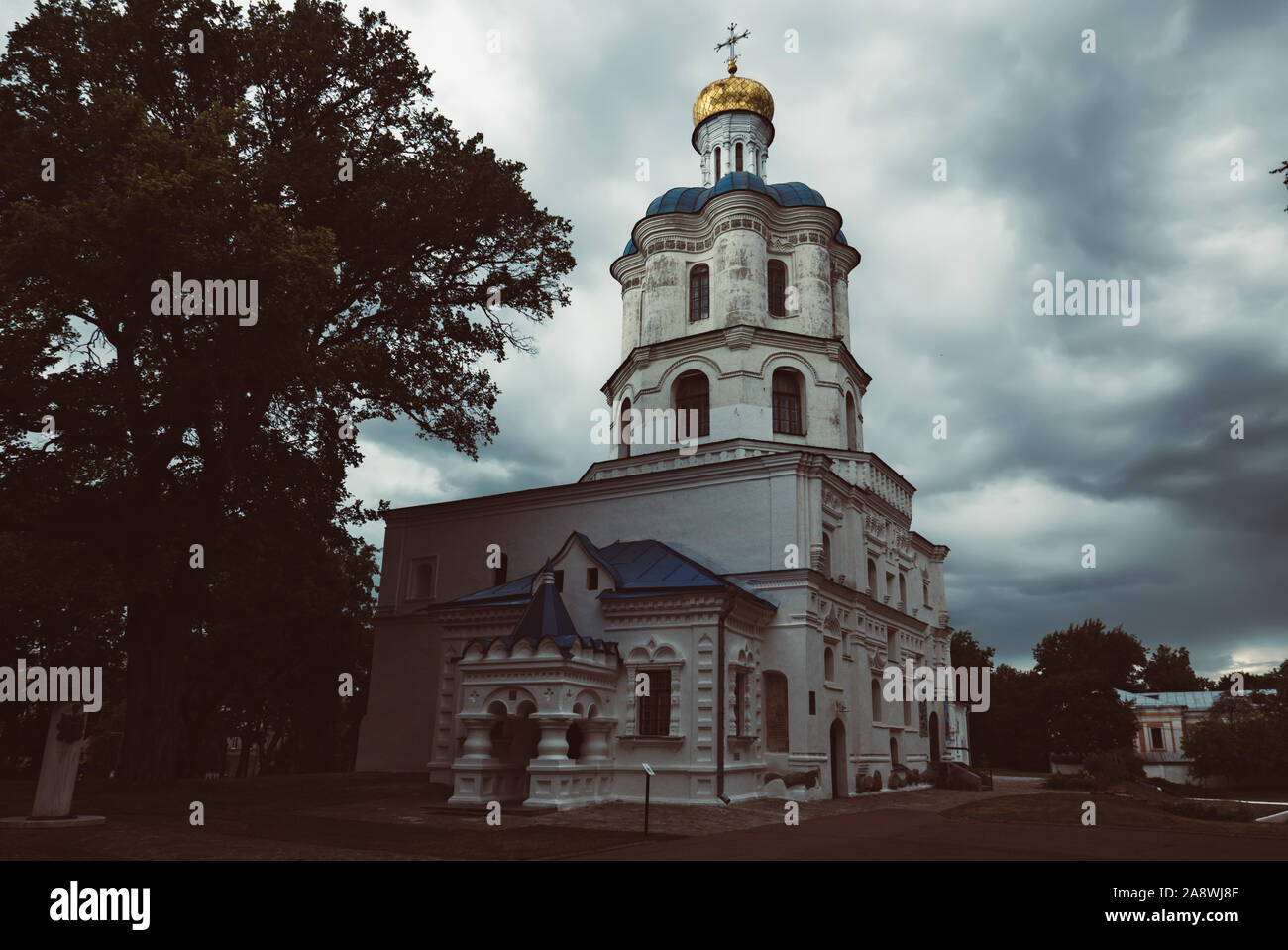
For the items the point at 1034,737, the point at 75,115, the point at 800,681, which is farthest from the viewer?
the point at 1034,737

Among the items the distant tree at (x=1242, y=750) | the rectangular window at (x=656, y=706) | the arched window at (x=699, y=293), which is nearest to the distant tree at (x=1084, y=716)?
the distant tree at (x=1242, y=750)

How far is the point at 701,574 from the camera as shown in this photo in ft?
75.4

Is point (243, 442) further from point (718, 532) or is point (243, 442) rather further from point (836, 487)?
point (836, 487)

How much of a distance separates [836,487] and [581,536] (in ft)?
28.2

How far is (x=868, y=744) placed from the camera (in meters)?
27.2

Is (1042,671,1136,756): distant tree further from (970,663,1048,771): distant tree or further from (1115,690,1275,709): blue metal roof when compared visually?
(1115,690,1275,709): blue metal roof

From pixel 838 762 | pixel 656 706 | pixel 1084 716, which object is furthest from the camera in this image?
pixel 1084 716

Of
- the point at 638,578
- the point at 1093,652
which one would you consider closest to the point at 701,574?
the point at 638,578

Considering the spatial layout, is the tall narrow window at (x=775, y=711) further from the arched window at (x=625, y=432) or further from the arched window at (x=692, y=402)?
the arched window at (x=625, y=432)

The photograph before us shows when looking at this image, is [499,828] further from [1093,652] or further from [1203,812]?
[1093,652]

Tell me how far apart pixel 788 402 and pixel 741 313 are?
364cm

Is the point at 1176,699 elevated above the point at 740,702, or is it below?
below

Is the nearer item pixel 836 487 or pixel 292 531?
pixel 292 531
